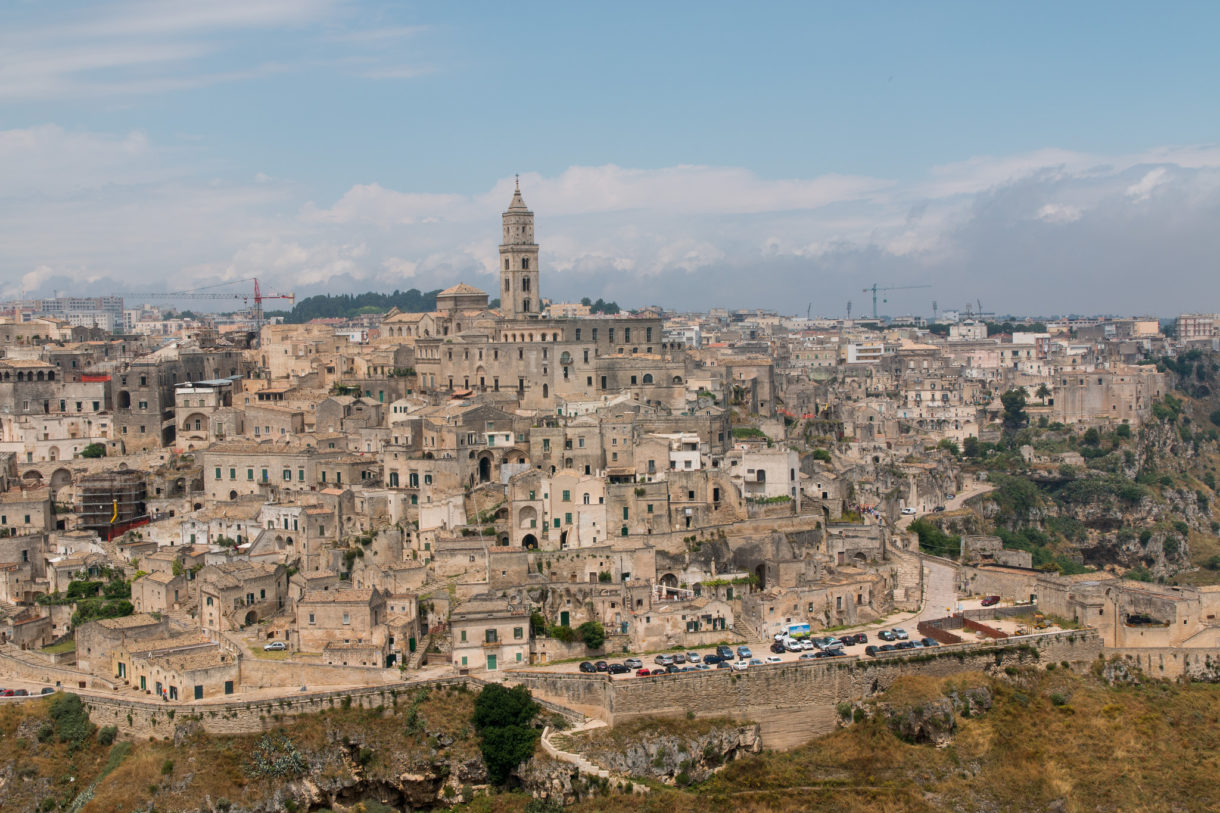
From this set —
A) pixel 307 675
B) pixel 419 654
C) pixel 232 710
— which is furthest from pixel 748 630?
pixel 232 710

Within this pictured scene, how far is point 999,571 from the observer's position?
4412cm

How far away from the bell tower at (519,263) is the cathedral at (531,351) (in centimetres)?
5

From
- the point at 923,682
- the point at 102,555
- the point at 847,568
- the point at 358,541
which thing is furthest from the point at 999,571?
the point at 102,555

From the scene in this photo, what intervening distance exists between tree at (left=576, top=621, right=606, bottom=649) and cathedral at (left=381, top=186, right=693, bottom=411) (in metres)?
16.7

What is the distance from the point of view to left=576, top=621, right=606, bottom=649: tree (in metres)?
37.3

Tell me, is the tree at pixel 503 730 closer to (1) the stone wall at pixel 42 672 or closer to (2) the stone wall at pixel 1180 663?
(1) the stone wall at pixel 42 672

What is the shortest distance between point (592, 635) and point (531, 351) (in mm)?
20444

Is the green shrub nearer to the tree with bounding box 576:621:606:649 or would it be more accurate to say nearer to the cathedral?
the tree with bounding box 576:621:606:649

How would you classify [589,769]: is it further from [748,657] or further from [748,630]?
[748,630]

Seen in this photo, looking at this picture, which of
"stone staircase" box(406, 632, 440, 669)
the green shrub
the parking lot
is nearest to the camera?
the green shrub

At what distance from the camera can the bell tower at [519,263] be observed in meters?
61.7

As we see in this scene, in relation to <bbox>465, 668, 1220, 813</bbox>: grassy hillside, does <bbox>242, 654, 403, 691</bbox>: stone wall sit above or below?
above

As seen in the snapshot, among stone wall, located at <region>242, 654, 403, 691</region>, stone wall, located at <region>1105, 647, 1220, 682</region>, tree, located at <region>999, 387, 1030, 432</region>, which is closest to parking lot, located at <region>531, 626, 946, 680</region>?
stone wall, located at <region>242, 654, 403, 691</region>

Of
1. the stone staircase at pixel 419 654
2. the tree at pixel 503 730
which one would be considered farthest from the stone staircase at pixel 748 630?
the stone staircase at pixel 419 654
